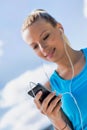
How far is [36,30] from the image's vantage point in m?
1.47

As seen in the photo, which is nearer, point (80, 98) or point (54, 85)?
point (80, 98)

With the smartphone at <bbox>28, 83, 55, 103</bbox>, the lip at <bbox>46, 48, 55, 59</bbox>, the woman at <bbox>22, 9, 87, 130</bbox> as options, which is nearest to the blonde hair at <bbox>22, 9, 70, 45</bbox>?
the woman at <bbox>22, 9, 87, 130</bbox>

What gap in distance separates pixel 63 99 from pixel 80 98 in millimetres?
79

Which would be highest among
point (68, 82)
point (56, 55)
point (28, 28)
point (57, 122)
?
point (28, 28)

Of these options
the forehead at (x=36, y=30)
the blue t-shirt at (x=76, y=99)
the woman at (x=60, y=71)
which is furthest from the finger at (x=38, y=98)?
the forehead at (x=36, y=30)

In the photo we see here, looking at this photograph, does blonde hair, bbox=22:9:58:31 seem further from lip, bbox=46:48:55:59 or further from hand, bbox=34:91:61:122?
hand, bbox=34:91:61:122

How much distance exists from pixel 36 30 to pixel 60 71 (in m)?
0.20

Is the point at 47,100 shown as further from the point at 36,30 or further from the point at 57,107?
the point at 36,30

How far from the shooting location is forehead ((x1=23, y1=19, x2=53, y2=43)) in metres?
1.47

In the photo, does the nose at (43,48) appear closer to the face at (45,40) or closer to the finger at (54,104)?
the face at (45,40)

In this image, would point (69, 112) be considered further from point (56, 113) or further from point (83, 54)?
point (83, 54)

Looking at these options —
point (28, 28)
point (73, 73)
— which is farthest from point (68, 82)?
point (28, 28)

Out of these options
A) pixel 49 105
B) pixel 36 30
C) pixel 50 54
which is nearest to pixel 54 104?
pixel 49 105

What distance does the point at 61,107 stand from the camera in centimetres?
147
